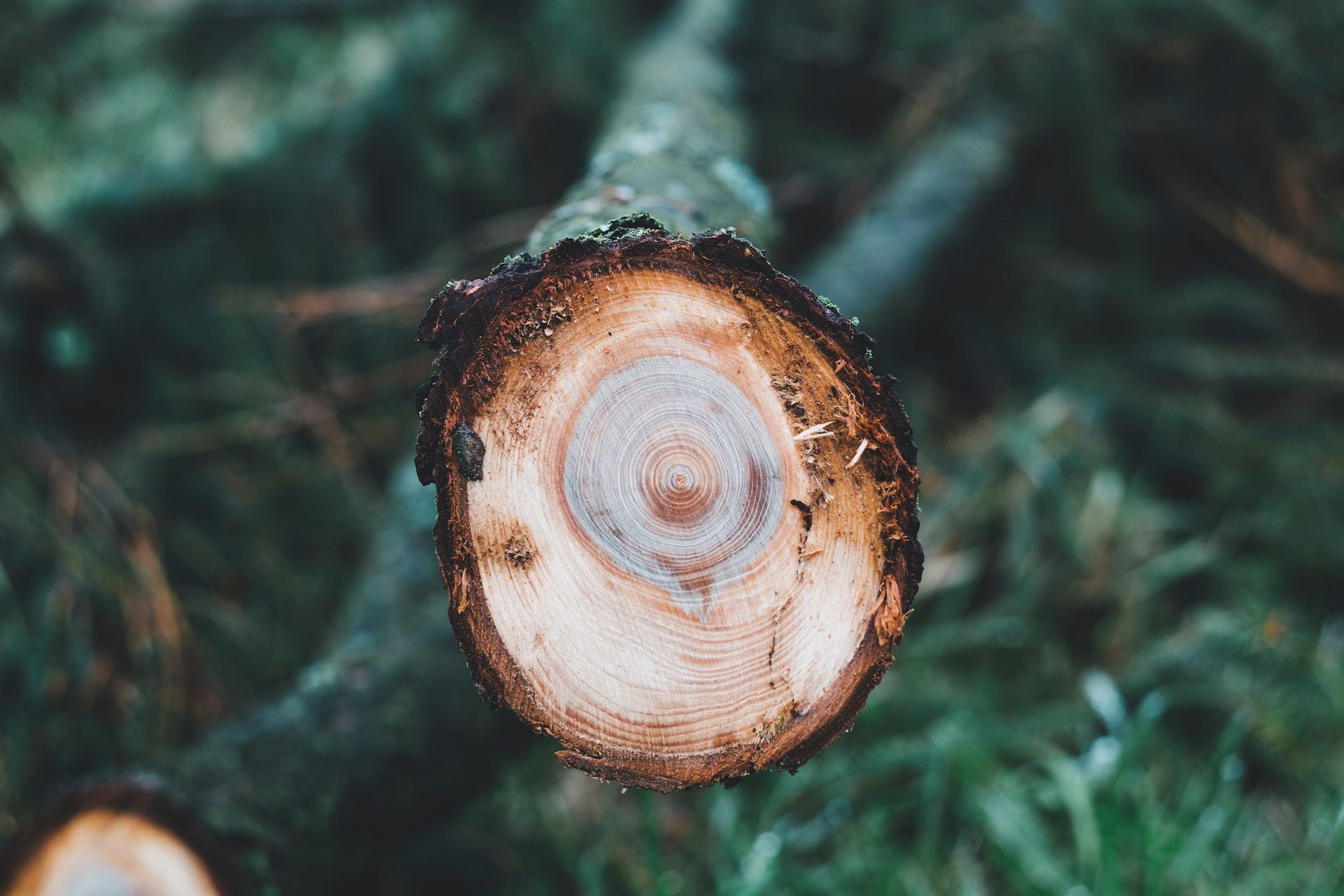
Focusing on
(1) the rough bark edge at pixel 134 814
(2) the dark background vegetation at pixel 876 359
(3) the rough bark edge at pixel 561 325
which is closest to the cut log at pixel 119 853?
(1) the rough bark edge at pixel 134 814

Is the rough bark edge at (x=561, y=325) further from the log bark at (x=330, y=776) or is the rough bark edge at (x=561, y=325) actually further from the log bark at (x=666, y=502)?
the log bark at (x=330, y=776)

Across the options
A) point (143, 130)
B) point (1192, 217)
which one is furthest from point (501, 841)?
→ point (1192, 217)

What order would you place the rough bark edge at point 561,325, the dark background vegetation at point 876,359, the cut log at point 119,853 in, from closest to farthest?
the rough bark edge at point 561,325 → the cut log at point 119,853 → the dark background vegetation at point 876,359

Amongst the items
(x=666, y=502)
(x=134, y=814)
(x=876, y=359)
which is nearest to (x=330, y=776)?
(x=134, y=814)

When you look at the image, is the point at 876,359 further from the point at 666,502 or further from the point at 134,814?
the point at 134,814

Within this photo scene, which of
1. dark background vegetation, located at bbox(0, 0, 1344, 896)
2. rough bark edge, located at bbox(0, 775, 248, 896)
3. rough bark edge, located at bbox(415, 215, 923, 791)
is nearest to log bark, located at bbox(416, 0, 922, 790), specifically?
rough bark edge, located at bbox(415, 215, 923, 791)

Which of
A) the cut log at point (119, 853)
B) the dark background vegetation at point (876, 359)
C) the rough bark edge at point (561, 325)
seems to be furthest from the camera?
the dark background vegetation at point (876, 359)
